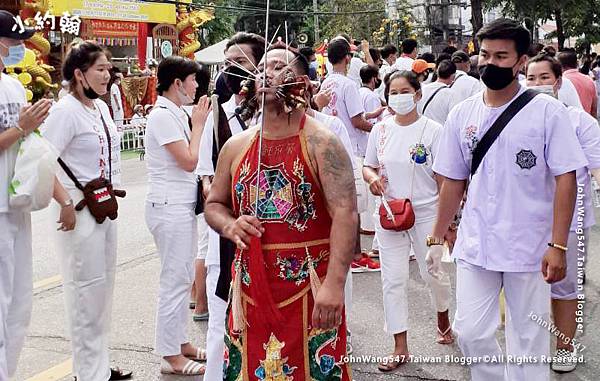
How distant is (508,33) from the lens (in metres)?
3.67

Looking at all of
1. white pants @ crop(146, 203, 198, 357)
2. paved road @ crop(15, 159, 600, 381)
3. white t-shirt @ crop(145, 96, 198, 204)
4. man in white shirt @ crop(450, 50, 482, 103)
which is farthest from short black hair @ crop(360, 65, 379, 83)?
white pants @ crop(146, 203, 198, 357)

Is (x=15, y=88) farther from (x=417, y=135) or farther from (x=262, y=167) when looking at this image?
(x=417, y=135)

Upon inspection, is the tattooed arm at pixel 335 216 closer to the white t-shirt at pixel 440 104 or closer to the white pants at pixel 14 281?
the white pants at pixel 14 281

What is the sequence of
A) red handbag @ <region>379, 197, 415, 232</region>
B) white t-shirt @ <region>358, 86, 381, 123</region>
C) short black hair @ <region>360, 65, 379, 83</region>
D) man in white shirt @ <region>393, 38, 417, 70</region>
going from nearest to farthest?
red handbag @ <region>379, 197, 415, 232</region>
white t-shirt @ <region>358, 86, 381, 123</region>
short black hair @ <region>360, 65, 379, 83</region>
man in white shirt @ <region>393, 38, 417, 70</region>

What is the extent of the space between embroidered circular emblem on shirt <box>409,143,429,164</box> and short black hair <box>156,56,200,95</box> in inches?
62.0

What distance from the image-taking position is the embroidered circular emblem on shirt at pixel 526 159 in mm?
3512

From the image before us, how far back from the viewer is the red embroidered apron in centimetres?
302

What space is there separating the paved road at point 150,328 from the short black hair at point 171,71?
1101 mm

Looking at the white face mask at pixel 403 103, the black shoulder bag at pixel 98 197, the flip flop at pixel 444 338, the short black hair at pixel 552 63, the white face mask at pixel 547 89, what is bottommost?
the flip flop at pixel 444 338

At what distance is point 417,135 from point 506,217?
62.4 inches

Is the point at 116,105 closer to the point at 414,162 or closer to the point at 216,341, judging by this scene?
the point at 414,162

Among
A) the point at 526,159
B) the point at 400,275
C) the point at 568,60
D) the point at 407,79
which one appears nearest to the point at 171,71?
the point at 407,79

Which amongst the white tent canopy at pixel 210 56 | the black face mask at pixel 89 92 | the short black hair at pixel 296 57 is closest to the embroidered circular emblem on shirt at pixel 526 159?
the short black hair at pixel 296 57

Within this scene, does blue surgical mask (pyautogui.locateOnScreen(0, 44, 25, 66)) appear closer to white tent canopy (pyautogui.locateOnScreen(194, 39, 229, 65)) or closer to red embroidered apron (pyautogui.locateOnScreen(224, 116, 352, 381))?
red embroidered apron (pyautogui.locateOnScreen(224, 116, 352, 381))
